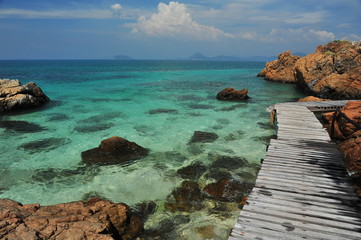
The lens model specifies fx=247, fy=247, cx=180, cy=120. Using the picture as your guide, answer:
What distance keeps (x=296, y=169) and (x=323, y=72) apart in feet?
95.0

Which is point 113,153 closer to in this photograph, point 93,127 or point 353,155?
point 93,127

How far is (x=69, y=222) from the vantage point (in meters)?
5.63

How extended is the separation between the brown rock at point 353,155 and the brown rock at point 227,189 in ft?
12.2

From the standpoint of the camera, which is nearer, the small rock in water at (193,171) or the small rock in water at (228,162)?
the small rock in water at (193,171)

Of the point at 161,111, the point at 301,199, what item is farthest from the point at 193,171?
the point at 161,111

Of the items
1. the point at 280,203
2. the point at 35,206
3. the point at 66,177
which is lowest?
the point at 66,177

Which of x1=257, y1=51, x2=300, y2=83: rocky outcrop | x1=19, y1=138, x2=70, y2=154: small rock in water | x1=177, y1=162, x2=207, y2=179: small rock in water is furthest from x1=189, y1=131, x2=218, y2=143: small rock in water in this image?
x1=257, y1=51, x2=300, y2=83: rocky outcrop

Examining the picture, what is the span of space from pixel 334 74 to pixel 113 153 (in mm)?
26144

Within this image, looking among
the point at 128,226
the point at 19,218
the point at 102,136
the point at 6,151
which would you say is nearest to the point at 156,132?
the point at 102,136

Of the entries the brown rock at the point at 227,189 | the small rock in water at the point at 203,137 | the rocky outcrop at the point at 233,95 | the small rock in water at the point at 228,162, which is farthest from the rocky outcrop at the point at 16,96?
the brown rock at the point at 227,189

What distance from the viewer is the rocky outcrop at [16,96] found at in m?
21.7

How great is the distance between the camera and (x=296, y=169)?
745cm

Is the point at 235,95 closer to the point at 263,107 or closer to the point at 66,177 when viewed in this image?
the point at 263,107

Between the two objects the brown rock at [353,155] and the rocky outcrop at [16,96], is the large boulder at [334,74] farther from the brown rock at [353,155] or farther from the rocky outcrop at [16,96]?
the rocky outcrop at [16,96]
